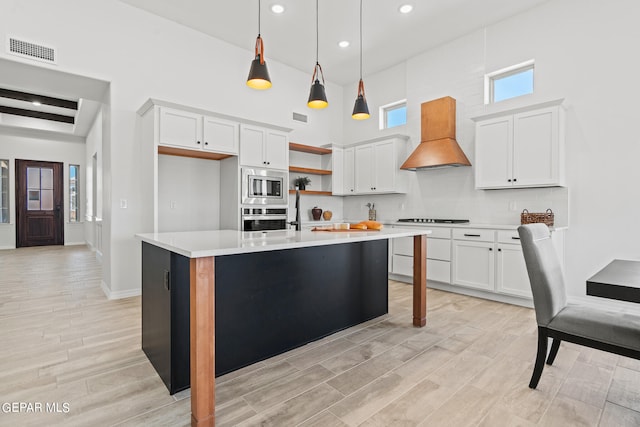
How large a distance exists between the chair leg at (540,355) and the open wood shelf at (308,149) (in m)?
4.20

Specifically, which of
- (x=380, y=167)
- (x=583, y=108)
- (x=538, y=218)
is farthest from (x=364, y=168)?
(x=583, y=108)

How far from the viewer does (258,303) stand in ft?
7.54

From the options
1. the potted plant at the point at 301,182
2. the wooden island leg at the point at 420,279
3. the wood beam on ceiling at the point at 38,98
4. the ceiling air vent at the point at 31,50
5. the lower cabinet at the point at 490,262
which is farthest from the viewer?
the wood beam on ceiling at the point at 38,98

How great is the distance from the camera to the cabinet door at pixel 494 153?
13.0ft

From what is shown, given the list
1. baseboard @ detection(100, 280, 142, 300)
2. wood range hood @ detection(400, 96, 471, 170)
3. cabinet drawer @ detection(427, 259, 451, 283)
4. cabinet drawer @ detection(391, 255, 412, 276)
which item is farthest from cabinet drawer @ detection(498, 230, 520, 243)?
baseboard @ detection(100, 280, 142, 300)

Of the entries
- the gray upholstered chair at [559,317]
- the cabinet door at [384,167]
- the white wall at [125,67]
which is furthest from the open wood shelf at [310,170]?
the gray upholstered chair at [559,317]

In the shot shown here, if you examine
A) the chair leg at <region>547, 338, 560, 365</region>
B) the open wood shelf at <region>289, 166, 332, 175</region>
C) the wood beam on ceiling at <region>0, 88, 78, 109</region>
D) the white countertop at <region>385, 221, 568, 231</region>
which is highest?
the wood beam on ceiling at <region>0, 88, 78, 109</region>

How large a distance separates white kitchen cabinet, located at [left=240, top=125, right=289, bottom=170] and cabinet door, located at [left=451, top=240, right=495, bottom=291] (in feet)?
8.87

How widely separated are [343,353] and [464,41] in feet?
15.0

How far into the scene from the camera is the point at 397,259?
491 cm

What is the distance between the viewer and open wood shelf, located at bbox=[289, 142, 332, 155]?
5.38 m

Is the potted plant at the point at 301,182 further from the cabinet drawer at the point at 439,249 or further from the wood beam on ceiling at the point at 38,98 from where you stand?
the wood beam on ceiling at the point at 38,98

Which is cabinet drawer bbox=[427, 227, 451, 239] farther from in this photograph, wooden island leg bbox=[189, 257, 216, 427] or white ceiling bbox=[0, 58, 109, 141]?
white ceiling bbox=[0, 58, 109, 141]

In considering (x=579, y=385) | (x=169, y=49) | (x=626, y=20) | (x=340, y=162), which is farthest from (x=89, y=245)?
(x=626, y=20)
